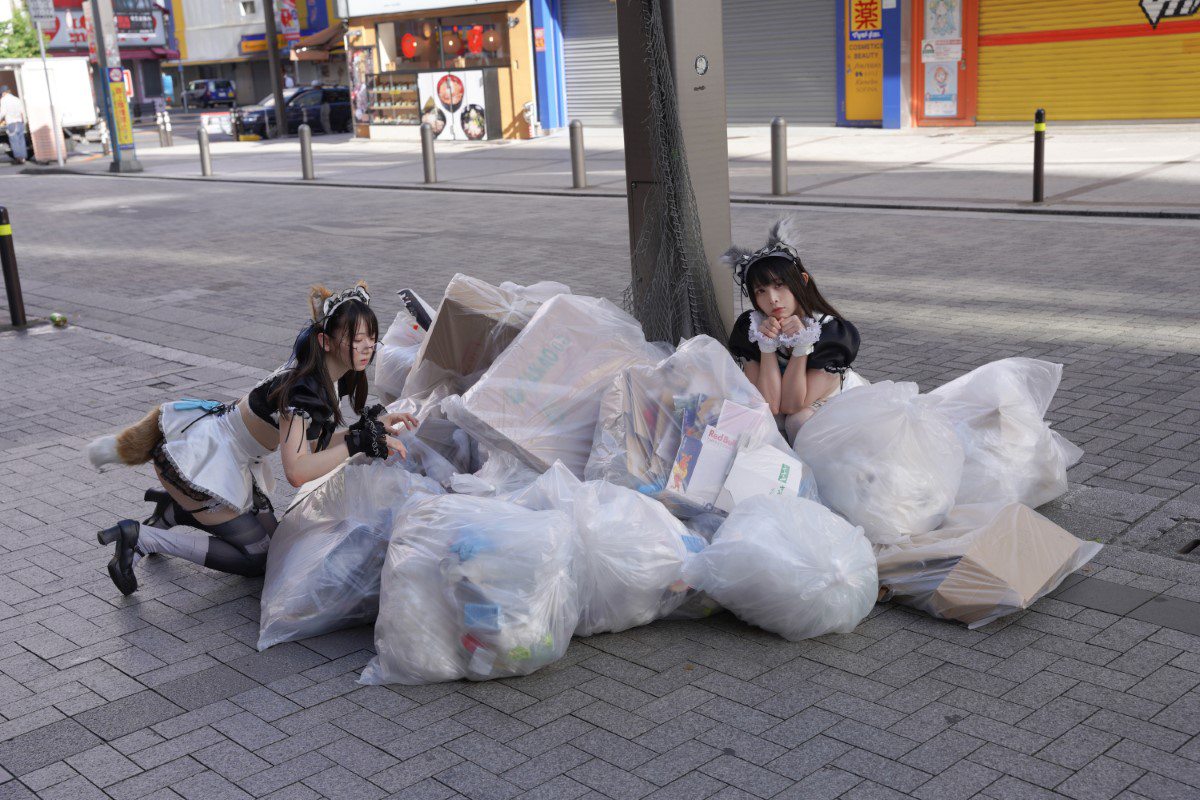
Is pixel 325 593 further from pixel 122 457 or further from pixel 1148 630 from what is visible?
pixel 1148 630

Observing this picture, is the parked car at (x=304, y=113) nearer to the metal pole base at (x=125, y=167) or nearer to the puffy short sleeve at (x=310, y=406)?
the metal pole base at (x=125, y=167)

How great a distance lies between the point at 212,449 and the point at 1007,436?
9.51 feet

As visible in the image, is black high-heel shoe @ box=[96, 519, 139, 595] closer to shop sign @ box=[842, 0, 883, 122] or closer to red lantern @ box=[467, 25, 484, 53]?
shop sign @ box=[842, 0, 883, 122]

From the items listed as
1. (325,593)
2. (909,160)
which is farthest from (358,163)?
(325,593)

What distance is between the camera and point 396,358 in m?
5.34

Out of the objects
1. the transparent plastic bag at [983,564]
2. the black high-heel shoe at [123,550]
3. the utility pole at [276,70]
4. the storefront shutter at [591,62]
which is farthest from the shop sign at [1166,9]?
the utility pole at [276,70]

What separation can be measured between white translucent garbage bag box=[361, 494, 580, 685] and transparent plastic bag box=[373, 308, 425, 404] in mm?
1674

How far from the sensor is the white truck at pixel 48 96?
90.8 feet

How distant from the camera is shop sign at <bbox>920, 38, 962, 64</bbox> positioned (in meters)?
20.5

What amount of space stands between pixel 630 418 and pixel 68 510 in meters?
2.67

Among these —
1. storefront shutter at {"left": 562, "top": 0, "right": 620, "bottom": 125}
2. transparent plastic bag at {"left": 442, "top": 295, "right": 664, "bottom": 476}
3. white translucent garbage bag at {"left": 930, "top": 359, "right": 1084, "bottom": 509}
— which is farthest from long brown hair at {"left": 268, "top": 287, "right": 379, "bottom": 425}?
storefront shutter at {"left": 562, "top": 0, "right": 620, "bottom": 125}

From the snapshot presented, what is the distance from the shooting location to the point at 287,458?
4.05 meters

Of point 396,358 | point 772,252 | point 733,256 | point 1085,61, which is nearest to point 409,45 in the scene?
point 1085,61

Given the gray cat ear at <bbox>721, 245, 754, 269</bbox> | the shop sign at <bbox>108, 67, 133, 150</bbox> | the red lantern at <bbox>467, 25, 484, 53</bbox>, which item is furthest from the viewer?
the red lantern at <bbox>467, 25, 484, 53</bbox>
